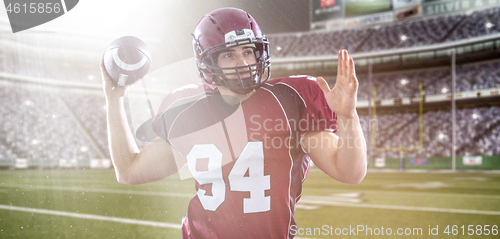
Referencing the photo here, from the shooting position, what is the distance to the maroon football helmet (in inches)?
49.4

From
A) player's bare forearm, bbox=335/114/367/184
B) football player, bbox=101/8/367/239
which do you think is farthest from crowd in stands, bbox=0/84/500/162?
player's bare forearm, bbox=335/114/367/184

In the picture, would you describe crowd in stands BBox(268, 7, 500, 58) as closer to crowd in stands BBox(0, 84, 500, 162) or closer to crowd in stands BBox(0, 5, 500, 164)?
crowd in stands BBox(0, 5, 500, 164)

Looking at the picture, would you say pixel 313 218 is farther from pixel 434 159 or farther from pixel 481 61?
pixel 481 61

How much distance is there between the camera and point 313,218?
14.7ft

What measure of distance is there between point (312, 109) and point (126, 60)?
0.82 m

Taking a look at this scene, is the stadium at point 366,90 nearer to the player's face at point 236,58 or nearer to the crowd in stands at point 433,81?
the crowd in stands at point 433,81

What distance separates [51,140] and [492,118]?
2240 cm

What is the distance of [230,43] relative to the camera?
4.13ft

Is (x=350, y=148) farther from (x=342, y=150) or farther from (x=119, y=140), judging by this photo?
(x=119, y=140)

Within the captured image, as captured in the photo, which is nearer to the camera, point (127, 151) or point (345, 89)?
point (345, 89)

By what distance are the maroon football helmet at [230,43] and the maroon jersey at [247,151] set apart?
0.27 ft

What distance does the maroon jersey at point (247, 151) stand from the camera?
3.93 feet

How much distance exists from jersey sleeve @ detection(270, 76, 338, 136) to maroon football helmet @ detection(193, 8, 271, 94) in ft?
0.48

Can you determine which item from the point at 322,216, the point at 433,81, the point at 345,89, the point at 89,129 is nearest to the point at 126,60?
the point at 345,89
